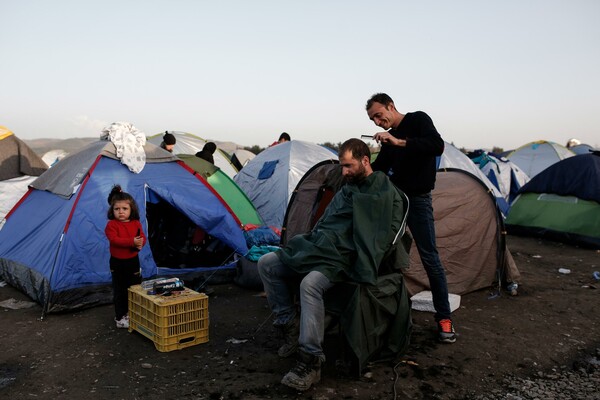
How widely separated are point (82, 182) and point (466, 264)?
183 inches

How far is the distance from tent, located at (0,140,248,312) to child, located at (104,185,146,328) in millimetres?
859

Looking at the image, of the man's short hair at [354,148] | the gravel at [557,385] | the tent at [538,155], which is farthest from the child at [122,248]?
the tent at [538,155]

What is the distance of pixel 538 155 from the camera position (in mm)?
18062

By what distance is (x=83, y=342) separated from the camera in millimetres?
4570

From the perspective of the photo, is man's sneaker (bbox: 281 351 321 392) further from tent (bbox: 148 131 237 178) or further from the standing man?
tent (bbox: 148 131 237 178)

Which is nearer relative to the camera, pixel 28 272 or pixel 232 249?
pixel 28 272

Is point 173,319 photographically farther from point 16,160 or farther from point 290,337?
point 16,160

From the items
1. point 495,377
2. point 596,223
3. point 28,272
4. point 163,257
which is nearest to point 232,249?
point 163,257

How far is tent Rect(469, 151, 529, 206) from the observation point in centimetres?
1356

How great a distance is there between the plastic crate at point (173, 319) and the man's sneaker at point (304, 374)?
47.7 inches

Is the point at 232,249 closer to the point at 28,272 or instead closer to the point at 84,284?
the point at 84,284

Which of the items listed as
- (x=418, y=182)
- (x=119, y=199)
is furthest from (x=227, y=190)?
(x=418, y=182)

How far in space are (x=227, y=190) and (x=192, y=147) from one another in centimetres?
694

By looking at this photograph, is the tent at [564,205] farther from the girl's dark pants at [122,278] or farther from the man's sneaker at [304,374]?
the girl's dark pants at [122,278]
